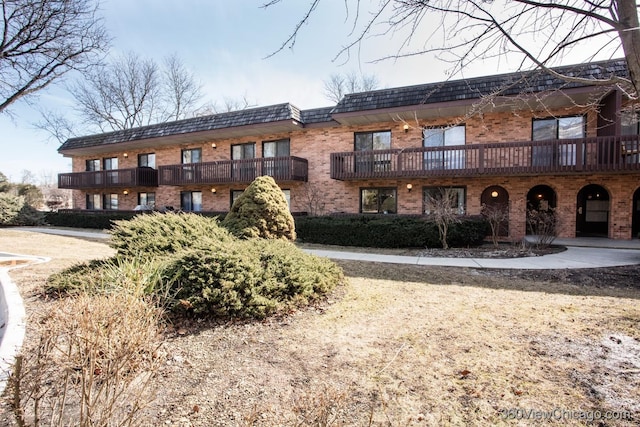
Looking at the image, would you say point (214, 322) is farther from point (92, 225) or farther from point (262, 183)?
point (92, 225)

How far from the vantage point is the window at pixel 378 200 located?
14938mm

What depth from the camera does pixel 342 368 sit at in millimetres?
2873

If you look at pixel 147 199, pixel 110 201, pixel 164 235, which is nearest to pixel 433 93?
pixel 164 235

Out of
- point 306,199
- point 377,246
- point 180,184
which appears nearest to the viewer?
point 377,246

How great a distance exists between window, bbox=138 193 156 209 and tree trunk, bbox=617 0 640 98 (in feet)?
76.1

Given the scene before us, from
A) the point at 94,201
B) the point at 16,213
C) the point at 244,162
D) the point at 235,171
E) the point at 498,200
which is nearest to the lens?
the point at 498,200

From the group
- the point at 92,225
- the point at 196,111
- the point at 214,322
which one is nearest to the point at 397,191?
the point at 214,322

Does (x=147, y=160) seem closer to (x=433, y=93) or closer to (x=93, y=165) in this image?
(x=93, y=165)

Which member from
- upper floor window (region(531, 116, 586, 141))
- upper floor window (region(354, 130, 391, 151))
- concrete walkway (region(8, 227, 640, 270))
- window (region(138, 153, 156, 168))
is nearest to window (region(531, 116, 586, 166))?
upper floor window (region(531, 116, 586, 141))

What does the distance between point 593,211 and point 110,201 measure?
30.4m

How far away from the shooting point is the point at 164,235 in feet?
18.9

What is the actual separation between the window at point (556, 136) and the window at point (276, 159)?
425 inches

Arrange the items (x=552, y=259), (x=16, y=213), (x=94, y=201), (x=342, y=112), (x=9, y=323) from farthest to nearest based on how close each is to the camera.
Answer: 1. (x=94, y=201)
2. (x=16, y=213)
3. (x=342, y=112)
4. (x=552, y=259)
5. (x=9, y=323)

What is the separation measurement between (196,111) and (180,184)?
19.1 meters
